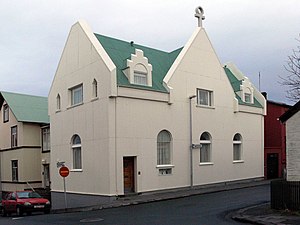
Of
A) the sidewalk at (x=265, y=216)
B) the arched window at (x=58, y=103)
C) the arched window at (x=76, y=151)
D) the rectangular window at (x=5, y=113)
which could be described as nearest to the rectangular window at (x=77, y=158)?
the arched window at (x=76, y=151)

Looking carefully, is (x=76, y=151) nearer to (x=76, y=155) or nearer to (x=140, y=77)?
(x=76, y=155)

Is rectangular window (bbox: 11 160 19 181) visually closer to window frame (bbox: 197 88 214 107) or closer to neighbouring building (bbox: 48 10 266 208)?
neighbouring building (bbox: 48 10 266 208)

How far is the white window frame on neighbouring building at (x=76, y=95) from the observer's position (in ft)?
87.2

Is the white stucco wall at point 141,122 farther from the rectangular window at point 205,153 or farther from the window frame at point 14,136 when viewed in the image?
the window frame at point 14,136

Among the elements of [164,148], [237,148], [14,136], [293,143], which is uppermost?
[293,143]

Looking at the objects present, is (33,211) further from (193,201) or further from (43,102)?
(43,102)

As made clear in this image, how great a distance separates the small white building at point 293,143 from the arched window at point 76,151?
13.9m

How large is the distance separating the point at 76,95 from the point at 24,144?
1008cm

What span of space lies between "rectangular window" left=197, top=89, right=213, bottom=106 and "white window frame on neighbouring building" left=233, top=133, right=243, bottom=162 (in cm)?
380

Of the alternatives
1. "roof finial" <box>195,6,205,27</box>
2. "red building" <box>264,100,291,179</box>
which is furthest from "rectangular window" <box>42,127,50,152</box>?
"red building" <box>264,100,291,179</box>

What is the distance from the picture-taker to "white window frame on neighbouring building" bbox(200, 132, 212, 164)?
27969 mm

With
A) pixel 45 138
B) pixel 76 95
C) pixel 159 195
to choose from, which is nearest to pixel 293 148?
pixel 159 195

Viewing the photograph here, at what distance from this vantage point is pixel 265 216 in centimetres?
1441

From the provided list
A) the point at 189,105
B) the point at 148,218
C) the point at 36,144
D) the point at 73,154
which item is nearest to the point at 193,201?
the point at 148,218
